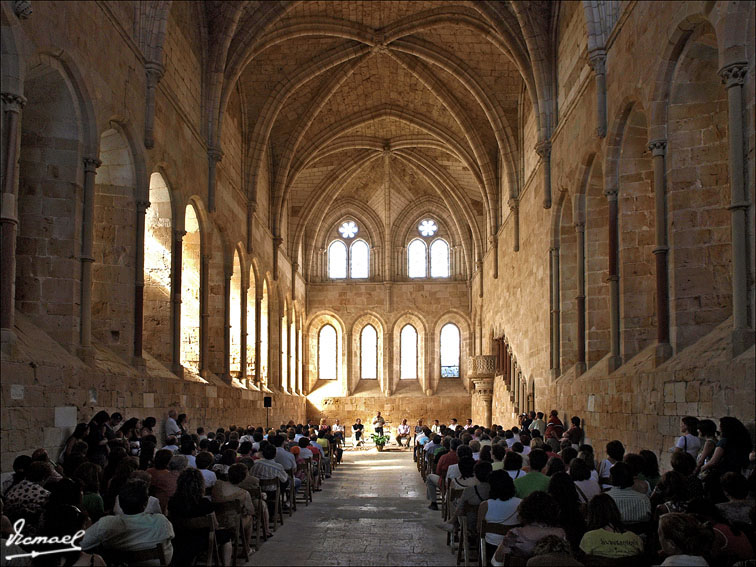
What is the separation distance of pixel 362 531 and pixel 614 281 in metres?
6.47

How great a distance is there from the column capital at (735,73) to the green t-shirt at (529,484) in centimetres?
494

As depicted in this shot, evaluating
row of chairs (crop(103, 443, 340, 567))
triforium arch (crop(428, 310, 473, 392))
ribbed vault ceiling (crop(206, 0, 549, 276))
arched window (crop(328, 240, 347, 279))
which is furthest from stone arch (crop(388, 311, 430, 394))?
row of chairs (crop(103, 443, 340, 567))

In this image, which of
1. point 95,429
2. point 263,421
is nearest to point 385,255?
point 263,421

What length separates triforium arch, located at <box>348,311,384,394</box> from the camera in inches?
1457

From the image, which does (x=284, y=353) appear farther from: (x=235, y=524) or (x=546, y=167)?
(x=235, y=524)

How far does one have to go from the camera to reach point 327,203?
118 feet

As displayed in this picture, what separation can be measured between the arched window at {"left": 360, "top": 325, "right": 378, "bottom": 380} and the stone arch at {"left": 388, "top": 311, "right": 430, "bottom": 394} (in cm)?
96

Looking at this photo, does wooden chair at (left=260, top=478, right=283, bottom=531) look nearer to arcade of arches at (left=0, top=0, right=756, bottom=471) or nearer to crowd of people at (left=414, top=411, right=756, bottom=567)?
crowd of people at (left=414, top=411, right=756, bottom=567)

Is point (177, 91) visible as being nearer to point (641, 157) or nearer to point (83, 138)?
point (83, 138)

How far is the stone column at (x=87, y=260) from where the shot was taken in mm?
12516

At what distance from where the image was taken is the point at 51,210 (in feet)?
40.5

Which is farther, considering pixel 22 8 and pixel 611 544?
pixel 22 8

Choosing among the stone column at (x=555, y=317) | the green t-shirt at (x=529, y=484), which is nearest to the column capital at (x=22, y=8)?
the green t-shirt at (x=529, y=484)

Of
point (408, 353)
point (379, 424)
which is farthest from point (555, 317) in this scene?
point (408, 353)
